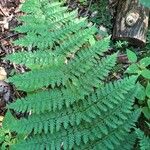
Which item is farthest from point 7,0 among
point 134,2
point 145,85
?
point 145,85

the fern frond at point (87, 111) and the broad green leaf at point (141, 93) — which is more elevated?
the fern frond at point (87, 111)

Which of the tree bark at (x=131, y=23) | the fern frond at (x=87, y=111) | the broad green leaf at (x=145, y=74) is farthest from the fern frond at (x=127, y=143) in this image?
the tree bark at (x=131, y=23)

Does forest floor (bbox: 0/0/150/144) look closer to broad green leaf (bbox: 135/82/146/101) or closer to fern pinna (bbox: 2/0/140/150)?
broad green leaf (bbox: 135/82/146/101)

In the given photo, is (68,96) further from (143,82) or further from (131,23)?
(131,23)

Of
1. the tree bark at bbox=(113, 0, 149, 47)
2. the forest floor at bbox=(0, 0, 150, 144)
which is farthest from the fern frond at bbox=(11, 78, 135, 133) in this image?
the tree bark at bbox=(113, 0, 149, 47)

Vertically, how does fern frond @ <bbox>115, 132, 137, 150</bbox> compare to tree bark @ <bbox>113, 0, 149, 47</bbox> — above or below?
below

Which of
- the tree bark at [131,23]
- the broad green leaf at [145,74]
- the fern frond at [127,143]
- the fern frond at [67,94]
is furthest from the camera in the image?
the tree bark at [131,23]

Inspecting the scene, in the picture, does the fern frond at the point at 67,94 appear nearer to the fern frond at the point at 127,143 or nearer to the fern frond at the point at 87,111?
the fern frond at the point at 87,111
